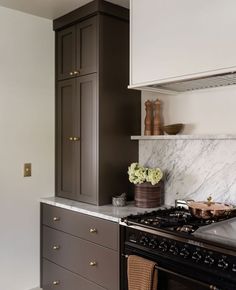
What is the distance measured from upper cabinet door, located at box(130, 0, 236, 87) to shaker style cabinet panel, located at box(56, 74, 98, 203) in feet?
1.77

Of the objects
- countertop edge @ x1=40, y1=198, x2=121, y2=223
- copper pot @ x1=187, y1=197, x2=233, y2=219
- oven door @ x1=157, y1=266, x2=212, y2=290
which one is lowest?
oven door @ x1=157, y1=266, x2=212, y2=290

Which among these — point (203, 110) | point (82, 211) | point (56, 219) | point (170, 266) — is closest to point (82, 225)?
point (82, 211)

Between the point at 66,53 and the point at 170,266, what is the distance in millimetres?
1925

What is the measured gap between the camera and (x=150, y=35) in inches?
86.5

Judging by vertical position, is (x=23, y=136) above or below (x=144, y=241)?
above

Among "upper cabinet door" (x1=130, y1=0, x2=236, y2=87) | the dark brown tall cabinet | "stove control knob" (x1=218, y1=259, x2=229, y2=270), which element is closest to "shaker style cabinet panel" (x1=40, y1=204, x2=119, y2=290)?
the dark brown tall cabinet

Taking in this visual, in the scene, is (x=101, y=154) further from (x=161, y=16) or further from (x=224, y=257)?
(x=224, y=257)

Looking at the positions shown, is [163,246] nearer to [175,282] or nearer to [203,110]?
[175,282]

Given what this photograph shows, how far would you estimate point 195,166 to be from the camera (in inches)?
97.6

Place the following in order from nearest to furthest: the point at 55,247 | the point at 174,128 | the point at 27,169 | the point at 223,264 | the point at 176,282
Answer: the point at 223,264 → the point at 176,282 → the point at 174,128 → the point at 55,247 → the point at 27,169

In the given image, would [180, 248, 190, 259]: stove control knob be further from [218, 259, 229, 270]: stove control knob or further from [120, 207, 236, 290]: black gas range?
[218, 259, 229, 270]: stove control knob

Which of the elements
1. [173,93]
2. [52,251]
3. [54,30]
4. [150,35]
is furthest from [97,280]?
[54,30]

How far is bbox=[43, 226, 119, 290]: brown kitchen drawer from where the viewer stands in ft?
7.36

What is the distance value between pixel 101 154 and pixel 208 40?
1.17m
